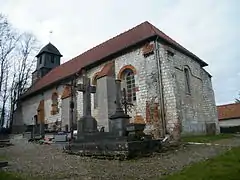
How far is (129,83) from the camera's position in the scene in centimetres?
1694

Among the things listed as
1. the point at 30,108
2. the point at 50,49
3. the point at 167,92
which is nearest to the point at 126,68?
the point at 167,92

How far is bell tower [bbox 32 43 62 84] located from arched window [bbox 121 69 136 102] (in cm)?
1722

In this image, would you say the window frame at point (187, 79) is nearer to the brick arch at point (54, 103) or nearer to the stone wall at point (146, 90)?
the stone wall at point (146, 90)

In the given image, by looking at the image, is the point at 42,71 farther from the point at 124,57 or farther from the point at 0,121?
A: the point at 124,57

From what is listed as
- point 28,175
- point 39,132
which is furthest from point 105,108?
point 28,175

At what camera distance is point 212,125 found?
57.7 ft

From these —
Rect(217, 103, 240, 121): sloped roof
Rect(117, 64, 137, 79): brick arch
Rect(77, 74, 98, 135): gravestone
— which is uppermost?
Rect(117, 64, 137, 79): brick arch

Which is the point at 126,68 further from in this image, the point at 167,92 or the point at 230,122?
the point at 230,122

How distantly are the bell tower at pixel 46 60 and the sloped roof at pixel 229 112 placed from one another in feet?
77.2

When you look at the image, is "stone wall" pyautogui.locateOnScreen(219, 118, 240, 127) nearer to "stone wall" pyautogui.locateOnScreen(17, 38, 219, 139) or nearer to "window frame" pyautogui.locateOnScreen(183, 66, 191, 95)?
"stone wall" pyautogui.locateOnScreen(17, 38, 219, 139)

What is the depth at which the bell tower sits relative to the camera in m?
31.5

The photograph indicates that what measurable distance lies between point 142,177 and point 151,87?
32.6 feet

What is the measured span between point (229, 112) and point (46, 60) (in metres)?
25.6

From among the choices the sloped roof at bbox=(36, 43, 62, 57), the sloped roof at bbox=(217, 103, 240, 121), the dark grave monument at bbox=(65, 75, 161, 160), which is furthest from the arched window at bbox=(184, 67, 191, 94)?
the sloped roof at bbox=(217, 103, 240, 121)
